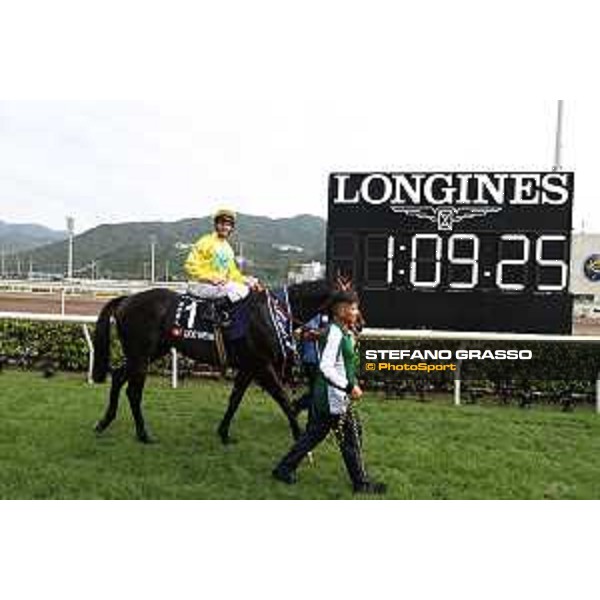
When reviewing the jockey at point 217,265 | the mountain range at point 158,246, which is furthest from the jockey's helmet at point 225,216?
the mountain range at point 158,246

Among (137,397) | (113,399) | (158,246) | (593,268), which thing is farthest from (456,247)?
(158,246)

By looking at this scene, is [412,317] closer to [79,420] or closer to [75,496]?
[79,420]

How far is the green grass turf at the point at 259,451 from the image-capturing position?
166 inches

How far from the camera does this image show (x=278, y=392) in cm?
509

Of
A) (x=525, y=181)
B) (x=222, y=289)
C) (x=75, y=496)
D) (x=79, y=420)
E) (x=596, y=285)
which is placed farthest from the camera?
(x=596, y=285)

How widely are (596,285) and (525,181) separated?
2.91m

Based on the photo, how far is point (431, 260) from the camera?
24.5 feet

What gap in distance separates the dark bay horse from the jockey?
16 cm

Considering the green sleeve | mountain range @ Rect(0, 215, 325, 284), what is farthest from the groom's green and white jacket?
mountain range @ Rect(0, 215, 325, 284)

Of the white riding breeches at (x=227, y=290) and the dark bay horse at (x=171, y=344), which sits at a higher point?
the white riding breeches at (x=227, y=290)

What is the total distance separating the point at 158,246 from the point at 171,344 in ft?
393

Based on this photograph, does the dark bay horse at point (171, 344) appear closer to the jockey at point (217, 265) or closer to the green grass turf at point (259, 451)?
the jockey at point (217, 265)

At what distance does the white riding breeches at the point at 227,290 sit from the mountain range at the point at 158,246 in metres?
78.6

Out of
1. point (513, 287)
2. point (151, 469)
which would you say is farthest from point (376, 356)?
point (151, 469)
